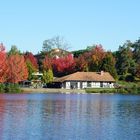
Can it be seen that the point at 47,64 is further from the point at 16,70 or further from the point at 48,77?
the point at 16,70

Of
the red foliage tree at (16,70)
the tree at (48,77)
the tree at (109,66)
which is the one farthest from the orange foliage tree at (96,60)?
the red foliage tree at (16,70)

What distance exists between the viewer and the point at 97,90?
4318 inches

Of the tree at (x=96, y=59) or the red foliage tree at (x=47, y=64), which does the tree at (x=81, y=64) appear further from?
the red foliage tree at (x=47, y=64)

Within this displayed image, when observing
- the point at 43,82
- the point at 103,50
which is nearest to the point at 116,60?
the point at 103,50

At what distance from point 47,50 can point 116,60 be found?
4419cm

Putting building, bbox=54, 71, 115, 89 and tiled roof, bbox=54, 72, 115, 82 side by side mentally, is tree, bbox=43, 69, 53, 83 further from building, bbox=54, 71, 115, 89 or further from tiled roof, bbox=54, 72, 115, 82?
tiled roof, bbox=54, 72, 115, 82

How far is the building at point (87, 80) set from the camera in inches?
4604

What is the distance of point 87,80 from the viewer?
117750 mm

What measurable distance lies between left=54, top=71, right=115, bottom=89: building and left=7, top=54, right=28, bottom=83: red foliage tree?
10.8 meters

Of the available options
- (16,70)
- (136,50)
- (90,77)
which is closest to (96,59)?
(90,77)

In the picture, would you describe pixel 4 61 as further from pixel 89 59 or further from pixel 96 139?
pixel 96 139

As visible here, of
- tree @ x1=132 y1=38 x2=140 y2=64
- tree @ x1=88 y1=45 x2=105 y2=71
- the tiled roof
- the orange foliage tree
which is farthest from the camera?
tree @ x1=132 y1=38 x2=140 y2=64

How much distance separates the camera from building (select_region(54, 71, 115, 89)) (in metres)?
117

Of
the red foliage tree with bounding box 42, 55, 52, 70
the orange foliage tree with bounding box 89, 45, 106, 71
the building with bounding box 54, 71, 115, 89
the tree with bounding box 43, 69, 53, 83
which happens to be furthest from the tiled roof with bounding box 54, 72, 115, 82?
the red foliage tree with bounding box 42, 55, 52, 70
